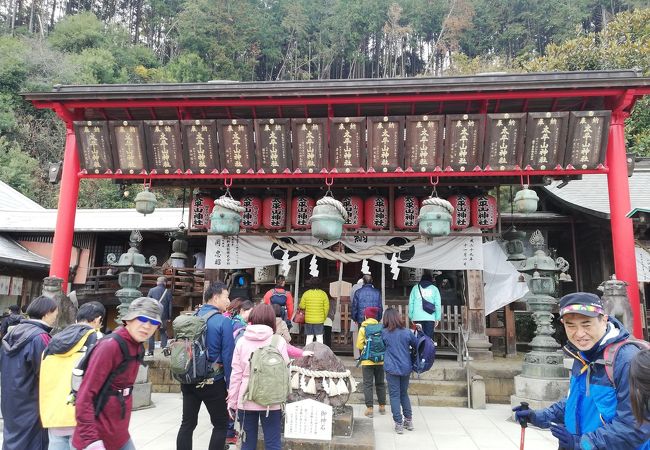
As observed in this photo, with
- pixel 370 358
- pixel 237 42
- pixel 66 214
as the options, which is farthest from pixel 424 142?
pixel 237 42

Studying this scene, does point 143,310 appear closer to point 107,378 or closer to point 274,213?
point 107,378

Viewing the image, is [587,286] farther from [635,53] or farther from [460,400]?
[635,53]

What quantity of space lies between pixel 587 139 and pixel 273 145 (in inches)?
264

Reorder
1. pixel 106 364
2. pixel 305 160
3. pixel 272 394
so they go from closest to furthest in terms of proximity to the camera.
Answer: pixel 106 364 < pixel 272 394 < pixel 305 160

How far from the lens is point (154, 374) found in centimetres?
956

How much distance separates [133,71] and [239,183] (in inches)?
1451

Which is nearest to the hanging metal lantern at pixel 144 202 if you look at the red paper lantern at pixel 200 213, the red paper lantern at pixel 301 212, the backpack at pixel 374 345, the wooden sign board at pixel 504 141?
the red paper lantern at pixel 200 213

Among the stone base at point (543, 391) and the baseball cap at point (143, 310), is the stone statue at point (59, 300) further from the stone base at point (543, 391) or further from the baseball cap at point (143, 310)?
the stone base at point (543, 391)

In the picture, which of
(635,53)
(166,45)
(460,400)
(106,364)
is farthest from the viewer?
(166,45)

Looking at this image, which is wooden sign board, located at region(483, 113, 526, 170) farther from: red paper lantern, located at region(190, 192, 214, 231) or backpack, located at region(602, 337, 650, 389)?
backpack, located at region(602, 337, 650, 389)

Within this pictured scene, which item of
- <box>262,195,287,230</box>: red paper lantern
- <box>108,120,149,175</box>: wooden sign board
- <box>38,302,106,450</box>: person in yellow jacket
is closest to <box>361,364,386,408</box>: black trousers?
<box>262,195,287,230</box>: red paper lantern

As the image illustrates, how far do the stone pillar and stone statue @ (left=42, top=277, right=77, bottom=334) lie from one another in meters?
9.08

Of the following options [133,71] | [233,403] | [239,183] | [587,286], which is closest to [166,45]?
[133,71]

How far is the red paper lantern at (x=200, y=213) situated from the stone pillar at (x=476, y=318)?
7.11m
